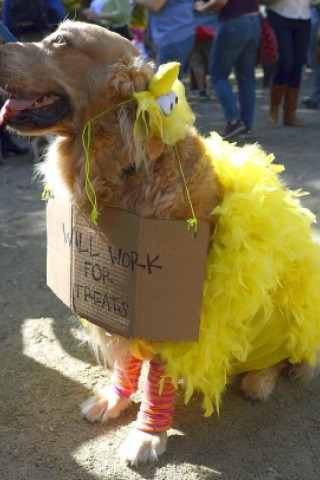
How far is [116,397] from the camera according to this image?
267cm

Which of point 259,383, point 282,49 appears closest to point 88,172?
point 259,383

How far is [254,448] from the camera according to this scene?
96.6 inches

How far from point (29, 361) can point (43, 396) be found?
0.32 m

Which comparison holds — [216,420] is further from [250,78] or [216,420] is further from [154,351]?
[250,78]

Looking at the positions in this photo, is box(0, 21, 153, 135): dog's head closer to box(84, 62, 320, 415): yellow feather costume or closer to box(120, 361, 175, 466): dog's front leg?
box(84, 62, 320, 415): yellow feather costume

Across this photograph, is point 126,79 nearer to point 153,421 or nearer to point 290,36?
point 153,421

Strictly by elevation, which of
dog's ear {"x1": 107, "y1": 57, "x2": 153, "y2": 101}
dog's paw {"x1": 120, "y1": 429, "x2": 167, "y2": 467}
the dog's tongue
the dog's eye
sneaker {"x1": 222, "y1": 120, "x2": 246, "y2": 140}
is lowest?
sneaker {"x1": 222, "y1": 120, "x2": 246, "y2": 140}

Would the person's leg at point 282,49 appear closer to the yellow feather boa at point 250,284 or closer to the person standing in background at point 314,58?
the person standing in background at point 314,58

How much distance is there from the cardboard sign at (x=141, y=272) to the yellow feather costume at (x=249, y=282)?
100 mm

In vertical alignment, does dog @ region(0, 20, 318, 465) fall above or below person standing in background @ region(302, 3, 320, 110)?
above

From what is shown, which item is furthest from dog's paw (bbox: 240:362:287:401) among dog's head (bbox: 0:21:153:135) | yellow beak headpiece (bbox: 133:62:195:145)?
dog's head (bbox: 0:21:153:135)

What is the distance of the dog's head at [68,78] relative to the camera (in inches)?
84.9

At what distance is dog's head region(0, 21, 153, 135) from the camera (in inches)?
84.9

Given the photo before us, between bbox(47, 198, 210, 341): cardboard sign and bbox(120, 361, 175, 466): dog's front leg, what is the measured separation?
25 cm
